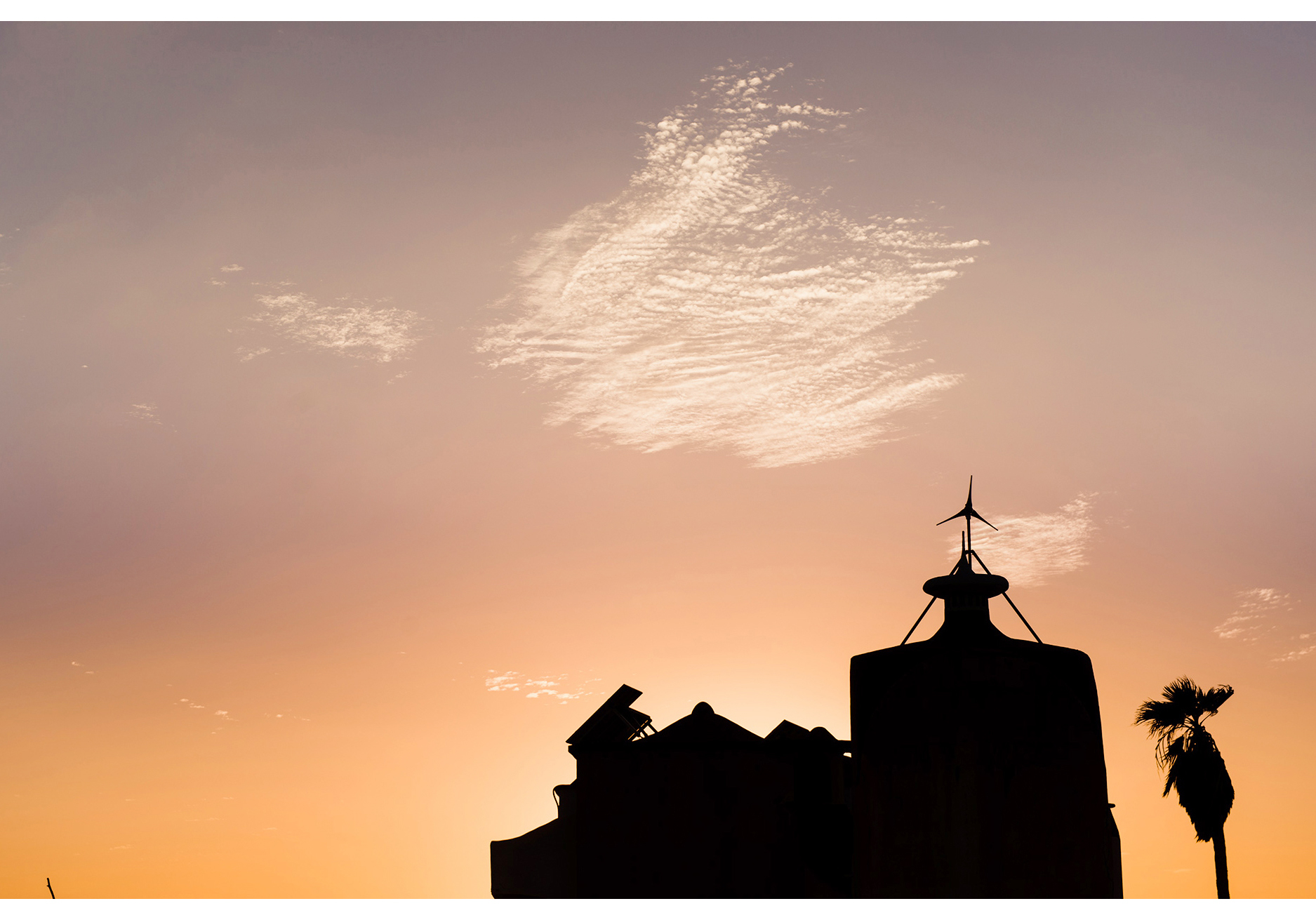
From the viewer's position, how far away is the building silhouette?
98.6 feet

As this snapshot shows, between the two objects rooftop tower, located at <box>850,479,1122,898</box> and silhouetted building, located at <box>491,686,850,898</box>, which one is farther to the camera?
silhouetted building, located at <box>491,686,850,898</box>

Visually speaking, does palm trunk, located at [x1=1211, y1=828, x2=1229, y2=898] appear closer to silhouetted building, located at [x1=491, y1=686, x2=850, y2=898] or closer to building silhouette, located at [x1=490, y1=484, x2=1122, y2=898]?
building silhouette, located at [x1=490, y1=484, x2=1122, y2=898]

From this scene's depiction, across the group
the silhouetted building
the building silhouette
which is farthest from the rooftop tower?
the silhouetted building

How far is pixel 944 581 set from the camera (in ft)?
111

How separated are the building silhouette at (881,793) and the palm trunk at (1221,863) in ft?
10.1

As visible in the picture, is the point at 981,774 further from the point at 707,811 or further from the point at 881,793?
the point at 707,811

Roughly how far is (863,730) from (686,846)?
7.47 metres

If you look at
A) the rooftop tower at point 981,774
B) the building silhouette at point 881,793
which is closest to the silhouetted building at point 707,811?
the building silhouette at point 881,793

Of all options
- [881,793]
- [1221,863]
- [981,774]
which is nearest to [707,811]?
[881,793]

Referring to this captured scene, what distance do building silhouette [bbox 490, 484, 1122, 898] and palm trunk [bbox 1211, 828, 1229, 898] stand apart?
307cm

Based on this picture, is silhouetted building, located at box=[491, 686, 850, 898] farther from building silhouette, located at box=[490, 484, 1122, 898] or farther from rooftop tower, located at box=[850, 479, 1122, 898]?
rooftop tower, located at box=[850, 479, 1122, 898]
